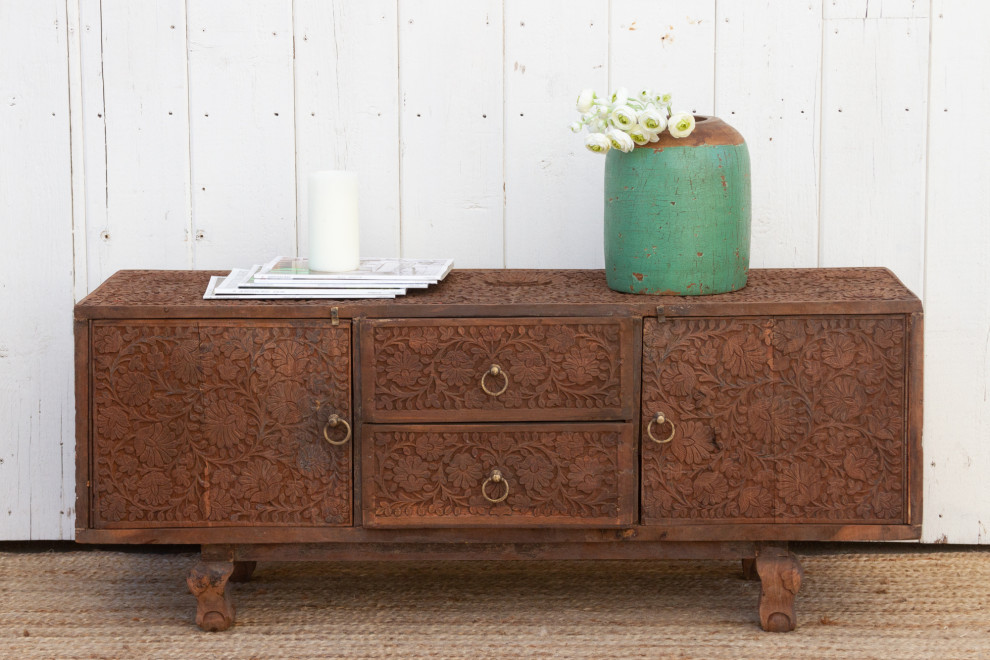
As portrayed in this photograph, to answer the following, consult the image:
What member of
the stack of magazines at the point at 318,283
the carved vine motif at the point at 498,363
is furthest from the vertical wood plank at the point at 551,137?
the carved vine motif at the point at 498,363

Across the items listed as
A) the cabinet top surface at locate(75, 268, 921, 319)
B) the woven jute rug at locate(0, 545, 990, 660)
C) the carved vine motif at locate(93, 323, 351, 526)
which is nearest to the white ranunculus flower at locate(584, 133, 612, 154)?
the cabinet top surface at locate(75, 268, 921, 319)

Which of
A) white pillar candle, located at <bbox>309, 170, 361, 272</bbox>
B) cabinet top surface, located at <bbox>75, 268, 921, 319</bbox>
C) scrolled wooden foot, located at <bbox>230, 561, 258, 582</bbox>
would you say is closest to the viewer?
cabinet top surface, located at <bbox>75, 268, 921, 319</bbox>

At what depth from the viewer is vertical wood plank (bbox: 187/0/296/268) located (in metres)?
1.95

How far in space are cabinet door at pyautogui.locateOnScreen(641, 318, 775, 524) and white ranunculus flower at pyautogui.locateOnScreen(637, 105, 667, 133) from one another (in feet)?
0.90

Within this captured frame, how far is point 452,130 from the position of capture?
1976mm

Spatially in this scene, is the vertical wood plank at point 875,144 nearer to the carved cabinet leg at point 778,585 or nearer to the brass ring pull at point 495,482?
the carved cabinet leg at point 778,585

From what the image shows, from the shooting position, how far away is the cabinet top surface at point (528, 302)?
1.60 m

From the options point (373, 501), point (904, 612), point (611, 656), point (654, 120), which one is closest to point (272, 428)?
point (373, 501)

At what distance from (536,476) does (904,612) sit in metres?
0.65

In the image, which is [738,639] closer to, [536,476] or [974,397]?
[536,476]

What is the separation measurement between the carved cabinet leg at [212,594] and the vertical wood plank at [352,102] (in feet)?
1.90

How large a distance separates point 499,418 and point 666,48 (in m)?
0.74

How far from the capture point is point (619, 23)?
1947 mm

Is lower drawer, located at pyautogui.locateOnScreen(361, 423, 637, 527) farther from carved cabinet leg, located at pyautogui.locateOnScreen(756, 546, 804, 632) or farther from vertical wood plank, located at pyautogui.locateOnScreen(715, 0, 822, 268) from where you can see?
vertical wood plank, located at pyautogui.locateOnScreen(715, 0, 822, 268)
